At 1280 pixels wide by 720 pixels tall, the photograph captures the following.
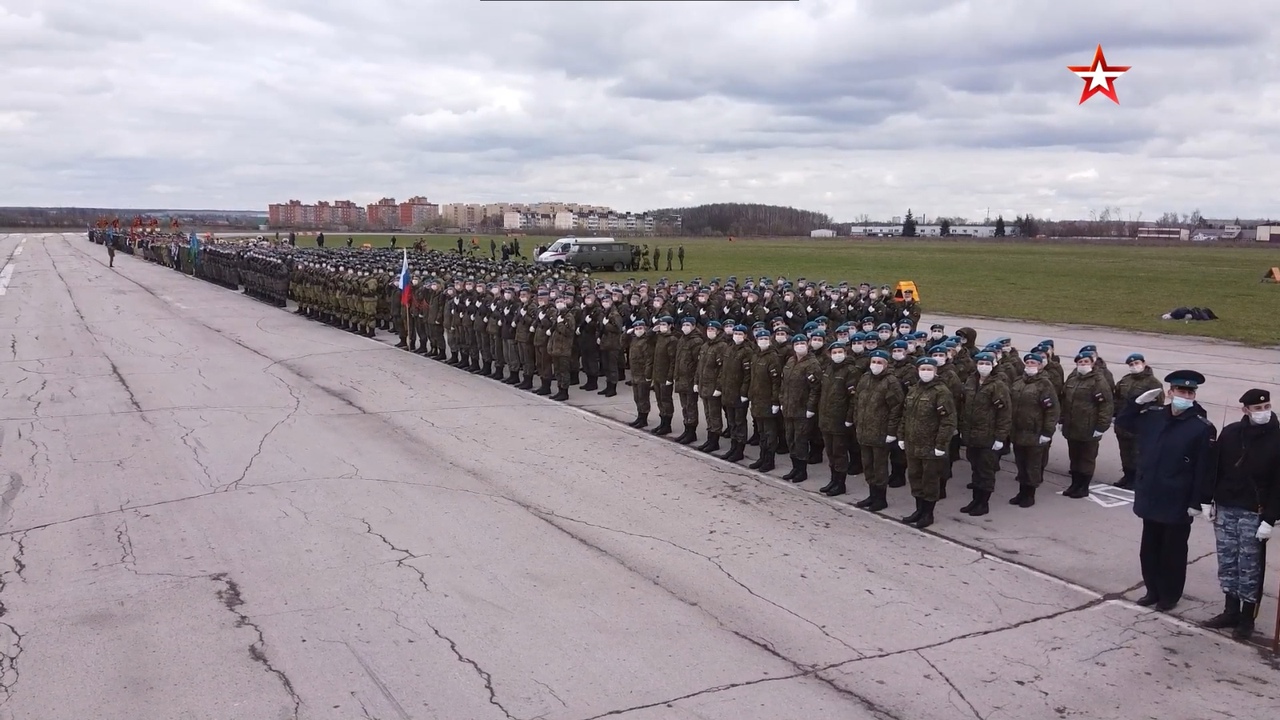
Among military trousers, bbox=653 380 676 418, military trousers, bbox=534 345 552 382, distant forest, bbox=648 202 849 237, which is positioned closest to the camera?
military trousers, bbox=653 380 676 418

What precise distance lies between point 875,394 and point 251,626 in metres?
5.93

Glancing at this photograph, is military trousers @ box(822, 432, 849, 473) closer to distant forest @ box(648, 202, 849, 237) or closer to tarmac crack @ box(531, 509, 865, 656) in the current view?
tarmac crack @ box(531, 509, 865, 656)

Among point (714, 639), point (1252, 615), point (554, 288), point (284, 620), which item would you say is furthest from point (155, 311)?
point (1252, 615)

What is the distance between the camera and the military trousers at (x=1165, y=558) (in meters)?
6.64

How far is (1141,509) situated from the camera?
6766mm

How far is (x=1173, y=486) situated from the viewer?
6609mm

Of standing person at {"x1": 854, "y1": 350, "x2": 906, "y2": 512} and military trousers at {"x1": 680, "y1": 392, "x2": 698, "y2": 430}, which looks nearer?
standing person at {"x1": 854, "y1": 350, "x2": 906, "y2": 512}

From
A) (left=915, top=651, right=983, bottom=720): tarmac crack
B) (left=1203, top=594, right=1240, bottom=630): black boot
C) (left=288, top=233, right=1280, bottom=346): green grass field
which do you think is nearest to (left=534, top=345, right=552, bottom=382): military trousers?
(left=915, top=651, right=983, bottom=720): tarmac crack

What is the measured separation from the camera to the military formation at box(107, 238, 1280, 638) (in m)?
6.51

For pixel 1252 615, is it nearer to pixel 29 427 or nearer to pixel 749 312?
pixel 749 312

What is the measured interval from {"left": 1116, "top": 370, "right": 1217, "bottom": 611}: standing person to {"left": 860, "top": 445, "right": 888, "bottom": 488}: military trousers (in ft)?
8.31

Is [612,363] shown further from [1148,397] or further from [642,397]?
[1148,397]

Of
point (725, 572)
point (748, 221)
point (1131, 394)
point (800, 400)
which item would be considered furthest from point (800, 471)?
point (748, 221)

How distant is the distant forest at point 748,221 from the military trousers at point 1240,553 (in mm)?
137406
